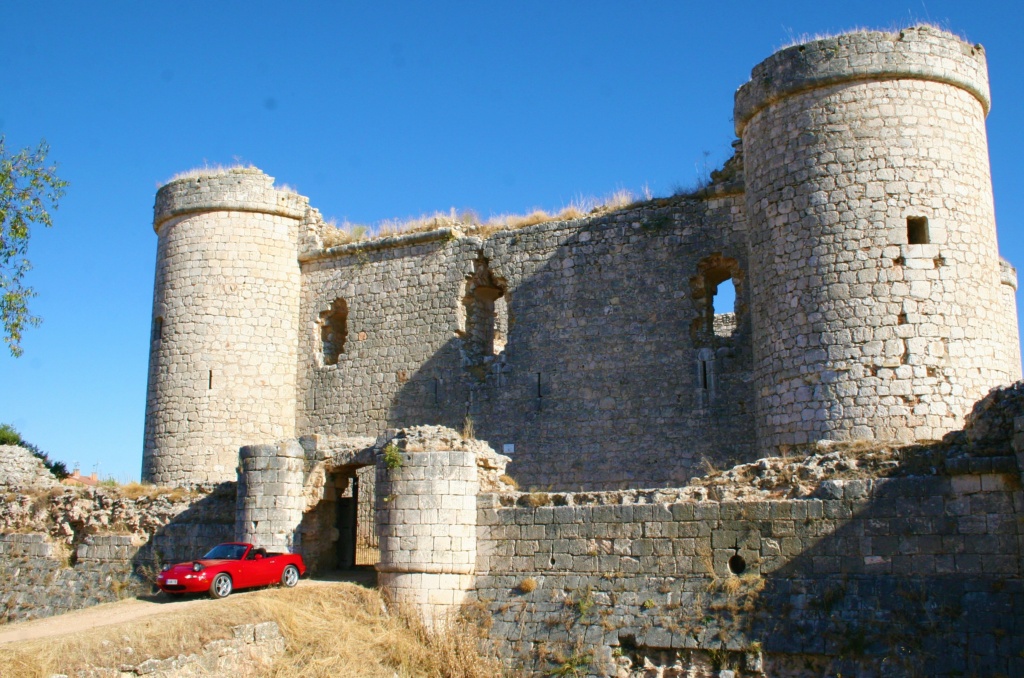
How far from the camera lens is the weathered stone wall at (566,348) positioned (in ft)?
55.6

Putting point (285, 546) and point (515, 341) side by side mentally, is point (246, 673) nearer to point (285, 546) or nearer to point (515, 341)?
point (285, 546)

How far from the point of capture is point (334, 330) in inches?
851

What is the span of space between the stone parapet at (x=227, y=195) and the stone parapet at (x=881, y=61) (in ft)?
35.0

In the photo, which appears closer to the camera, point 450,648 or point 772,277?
→ point 450,648

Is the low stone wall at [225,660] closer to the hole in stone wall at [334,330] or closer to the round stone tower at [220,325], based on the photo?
the round stone tower at [220,325]

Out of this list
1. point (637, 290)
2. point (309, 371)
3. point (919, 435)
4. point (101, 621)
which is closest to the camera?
point (101, 621)

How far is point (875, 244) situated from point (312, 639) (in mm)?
9034

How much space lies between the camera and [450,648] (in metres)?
12.2

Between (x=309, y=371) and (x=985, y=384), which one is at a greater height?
(x=309, y=371)

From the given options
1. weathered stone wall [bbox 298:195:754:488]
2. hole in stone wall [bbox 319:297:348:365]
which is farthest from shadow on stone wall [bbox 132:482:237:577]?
hole in stone wall [bbox 319:297:348:365]

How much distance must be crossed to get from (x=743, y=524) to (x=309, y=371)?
38.6 feet

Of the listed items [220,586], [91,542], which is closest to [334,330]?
[91,542]

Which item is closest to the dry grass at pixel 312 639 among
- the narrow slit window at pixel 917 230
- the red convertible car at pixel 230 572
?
the red convertible car at pixel 230 572

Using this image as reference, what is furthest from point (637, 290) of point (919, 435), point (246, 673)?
point (246, 673)
